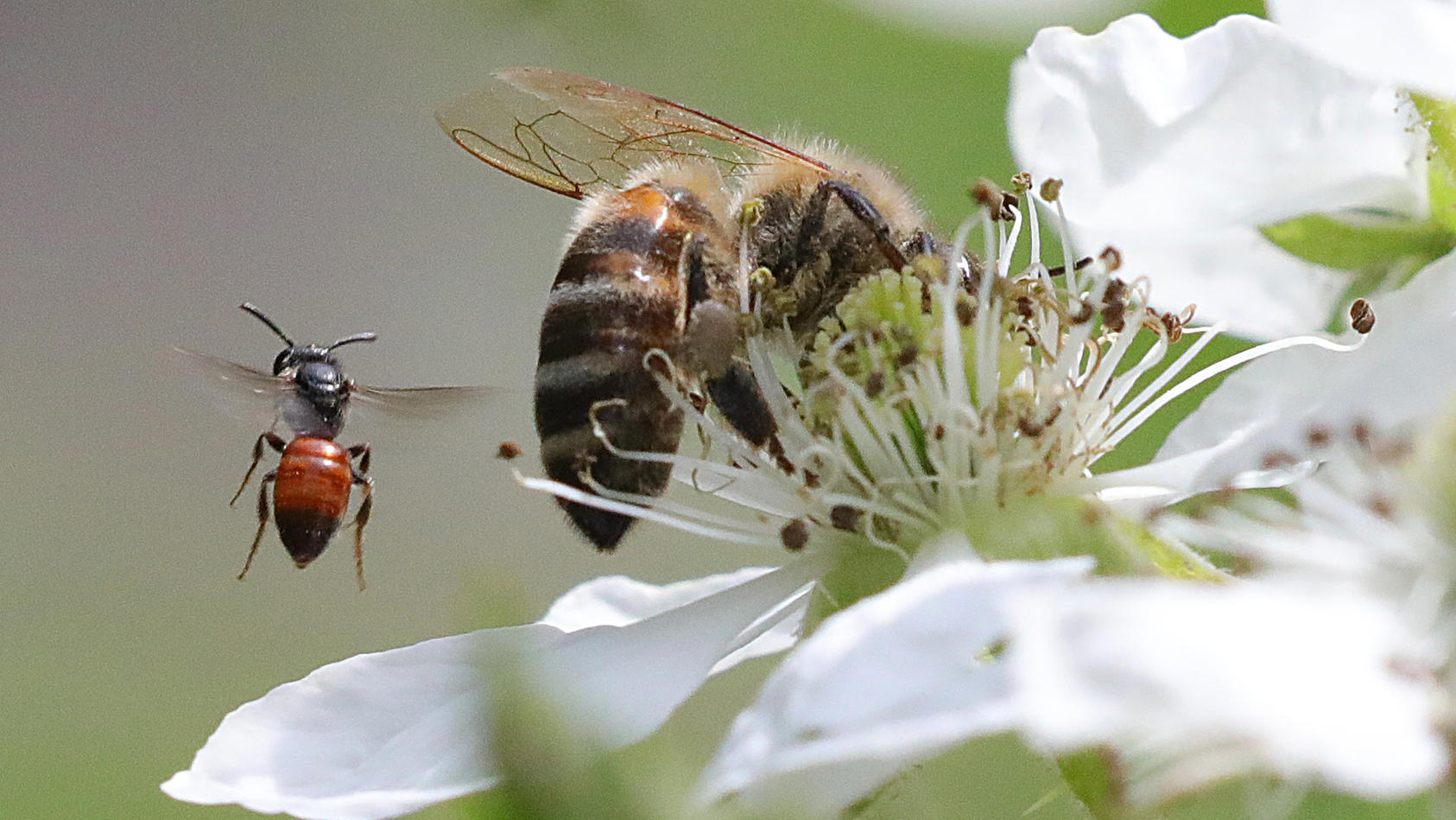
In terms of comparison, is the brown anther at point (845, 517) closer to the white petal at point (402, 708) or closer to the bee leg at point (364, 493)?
the white petal at point (402, 708)

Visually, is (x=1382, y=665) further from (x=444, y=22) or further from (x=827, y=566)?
(x=444, y=22)

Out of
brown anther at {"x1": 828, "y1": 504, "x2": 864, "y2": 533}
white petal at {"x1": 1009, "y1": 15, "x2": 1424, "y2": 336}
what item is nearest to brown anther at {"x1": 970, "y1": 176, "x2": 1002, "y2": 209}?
white petal at {"x1": 1009, "y1": 15, "x2": 1424, "y2": 336}

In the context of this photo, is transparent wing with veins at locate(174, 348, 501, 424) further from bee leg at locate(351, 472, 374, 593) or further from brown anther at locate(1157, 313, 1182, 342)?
brown anther at locate(1157, 313, 1182, 342)

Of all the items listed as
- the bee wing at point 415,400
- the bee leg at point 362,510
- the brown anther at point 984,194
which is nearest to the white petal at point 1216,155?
the brown anther at point 984,194

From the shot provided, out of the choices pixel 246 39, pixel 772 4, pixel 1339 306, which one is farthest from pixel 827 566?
pixel 246 39

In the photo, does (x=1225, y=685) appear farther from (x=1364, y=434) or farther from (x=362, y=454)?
(x=362, y=454)
